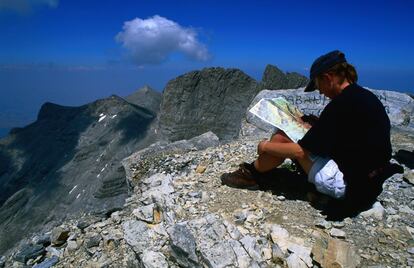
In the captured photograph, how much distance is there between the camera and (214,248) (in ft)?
14.6

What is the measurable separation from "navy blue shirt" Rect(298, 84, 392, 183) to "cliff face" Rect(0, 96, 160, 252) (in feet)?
61.6

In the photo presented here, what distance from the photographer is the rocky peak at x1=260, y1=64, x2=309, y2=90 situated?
77.0ft

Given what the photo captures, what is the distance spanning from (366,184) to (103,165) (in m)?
35.5

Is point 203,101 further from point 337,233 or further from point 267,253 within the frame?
point 267,253

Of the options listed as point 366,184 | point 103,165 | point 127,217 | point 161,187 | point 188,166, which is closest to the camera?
point 366,184

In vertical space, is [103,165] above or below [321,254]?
below

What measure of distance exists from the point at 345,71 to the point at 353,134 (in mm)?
878

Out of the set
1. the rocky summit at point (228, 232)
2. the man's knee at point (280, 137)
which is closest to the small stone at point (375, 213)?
the rocky summit at point (228, 232)

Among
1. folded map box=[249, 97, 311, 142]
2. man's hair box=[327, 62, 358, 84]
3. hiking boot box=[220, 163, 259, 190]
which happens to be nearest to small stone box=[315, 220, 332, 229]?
folded map box=[249, 97, 311, 142]

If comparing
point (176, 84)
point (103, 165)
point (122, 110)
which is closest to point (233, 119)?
point (176, 84)

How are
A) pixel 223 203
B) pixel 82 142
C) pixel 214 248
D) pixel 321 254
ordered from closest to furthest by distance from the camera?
pixel 321 254 → pixel 214 248 → pixel 223 203 → pixel 82 142

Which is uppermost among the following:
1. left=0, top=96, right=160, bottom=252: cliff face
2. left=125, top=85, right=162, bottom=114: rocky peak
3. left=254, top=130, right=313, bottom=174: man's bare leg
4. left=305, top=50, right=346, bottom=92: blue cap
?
left=125, top=85, right=162, bottom=114: rocky peak

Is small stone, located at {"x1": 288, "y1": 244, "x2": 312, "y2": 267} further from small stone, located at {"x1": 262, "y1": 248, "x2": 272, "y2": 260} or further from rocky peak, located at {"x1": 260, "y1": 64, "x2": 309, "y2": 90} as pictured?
rocky peak, located at {"x1": 260, "y1": 64, "x2": 309, "y2": 90}

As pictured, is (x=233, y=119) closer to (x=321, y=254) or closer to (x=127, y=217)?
(x=127, y=217)
